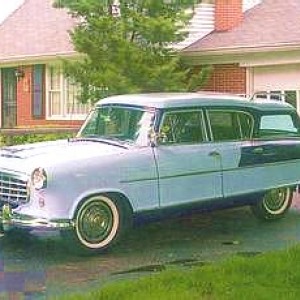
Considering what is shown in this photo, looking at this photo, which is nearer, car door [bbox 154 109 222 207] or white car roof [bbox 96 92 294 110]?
car door [bbox 154 109 222 207]

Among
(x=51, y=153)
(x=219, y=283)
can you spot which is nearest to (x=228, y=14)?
(x=51, y=153)

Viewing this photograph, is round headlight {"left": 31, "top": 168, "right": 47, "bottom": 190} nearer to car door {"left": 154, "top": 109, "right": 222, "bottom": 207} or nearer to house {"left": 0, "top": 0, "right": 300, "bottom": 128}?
car door {"left": 154, "top": 109, "right": 222, "bottom": 207}

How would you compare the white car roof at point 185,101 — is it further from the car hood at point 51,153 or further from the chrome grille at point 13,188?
the chrome grille at point 13,188

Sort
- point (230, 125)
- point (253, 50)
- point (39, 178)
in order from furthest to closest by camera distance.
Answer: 1. point (253, 50)
2. point (230, 125)
3. point (39, 178)

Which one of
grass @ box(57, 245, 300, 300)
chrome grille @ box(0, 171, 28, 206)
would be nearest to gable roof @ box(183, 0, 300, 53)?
chrome grille @ box(0, 171, 28, 206)

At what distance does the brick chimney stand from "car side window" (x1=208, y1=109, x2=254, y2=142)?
1244 cm

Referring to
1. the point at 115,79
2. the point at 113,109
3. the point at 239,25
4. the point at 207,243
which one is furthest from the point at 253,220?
the point at 239,25

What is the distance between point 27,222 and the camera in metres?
8.95

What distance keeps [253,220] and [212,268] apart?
358 cm

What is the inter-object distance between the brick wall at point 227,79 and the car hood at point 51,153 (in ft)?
→ 38.0

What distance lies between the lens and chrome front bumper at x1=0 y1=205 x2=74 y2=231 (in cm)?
884

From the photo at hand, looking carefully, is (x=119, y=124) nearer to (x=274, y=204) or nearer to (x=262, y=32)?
(x=274, y=204)

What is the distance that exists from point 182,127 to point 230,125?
2.79 feet

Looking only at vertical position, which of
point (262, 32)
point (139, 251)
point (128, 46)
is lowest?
point (139, 251)
